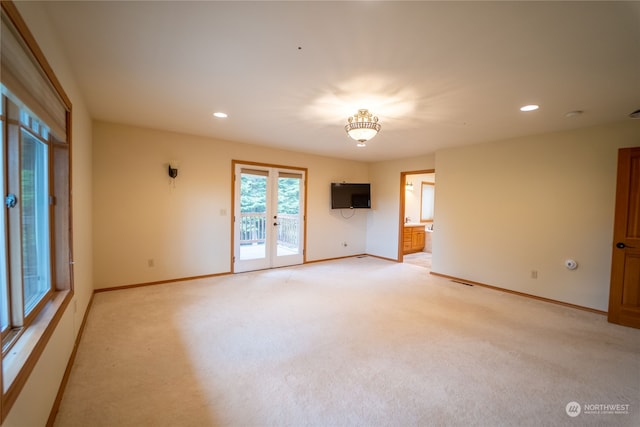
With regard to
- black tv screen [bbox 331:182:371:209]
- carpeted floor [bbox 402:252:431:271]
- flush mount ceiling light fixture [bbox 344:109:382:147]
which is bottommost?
carpeted floor [bbox 402:252:431:271]

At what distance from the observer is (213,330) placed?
9.59 feet

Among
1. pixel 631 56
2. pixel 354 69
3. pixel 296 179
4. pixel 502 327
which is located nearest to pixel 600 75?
pixel 631 56

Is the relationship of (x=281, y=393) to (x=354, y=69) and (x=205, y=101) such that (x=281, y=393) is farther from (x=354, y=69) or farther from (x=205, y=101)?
(x=205, y=101)

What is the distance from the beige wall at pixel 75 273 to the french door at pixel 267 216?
226cm

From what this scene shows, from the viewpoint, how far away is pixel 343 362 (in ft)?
7.80

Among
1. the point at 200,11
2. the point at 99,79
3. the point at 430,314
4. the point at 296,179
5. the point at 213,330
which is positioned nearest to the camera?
the point at 200,11

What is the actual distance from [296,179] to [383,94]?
11.0ft

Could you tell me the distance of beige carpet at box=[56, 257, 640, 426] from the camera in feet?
5.97

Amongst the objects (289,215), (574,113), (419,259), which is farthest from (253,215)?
(574,113)

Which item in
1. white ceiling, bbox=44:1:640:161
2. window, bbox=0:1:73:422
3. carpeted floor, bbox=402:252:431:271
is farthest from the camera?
carpeted floor, bbox=402:252:431:271

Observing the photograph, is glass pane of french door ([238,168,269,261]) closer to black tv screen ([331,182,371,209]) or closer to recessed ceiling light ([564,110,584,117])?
black tv screen ([331,182,371,209])

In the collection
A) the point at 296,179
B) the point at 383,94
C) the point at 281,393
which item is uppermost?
the point at 383,94

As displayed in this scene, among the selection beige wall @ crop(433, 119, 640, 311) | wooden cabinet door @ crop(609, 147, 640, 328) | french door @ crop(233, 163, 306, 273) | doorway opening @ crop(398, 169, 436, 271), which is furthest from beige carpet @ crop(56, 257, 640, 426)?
doorway opening @ crop(398, 169, 436, 271)

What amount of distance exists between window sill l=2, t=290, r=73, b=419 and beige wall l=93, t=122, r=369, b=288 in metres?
2.37
